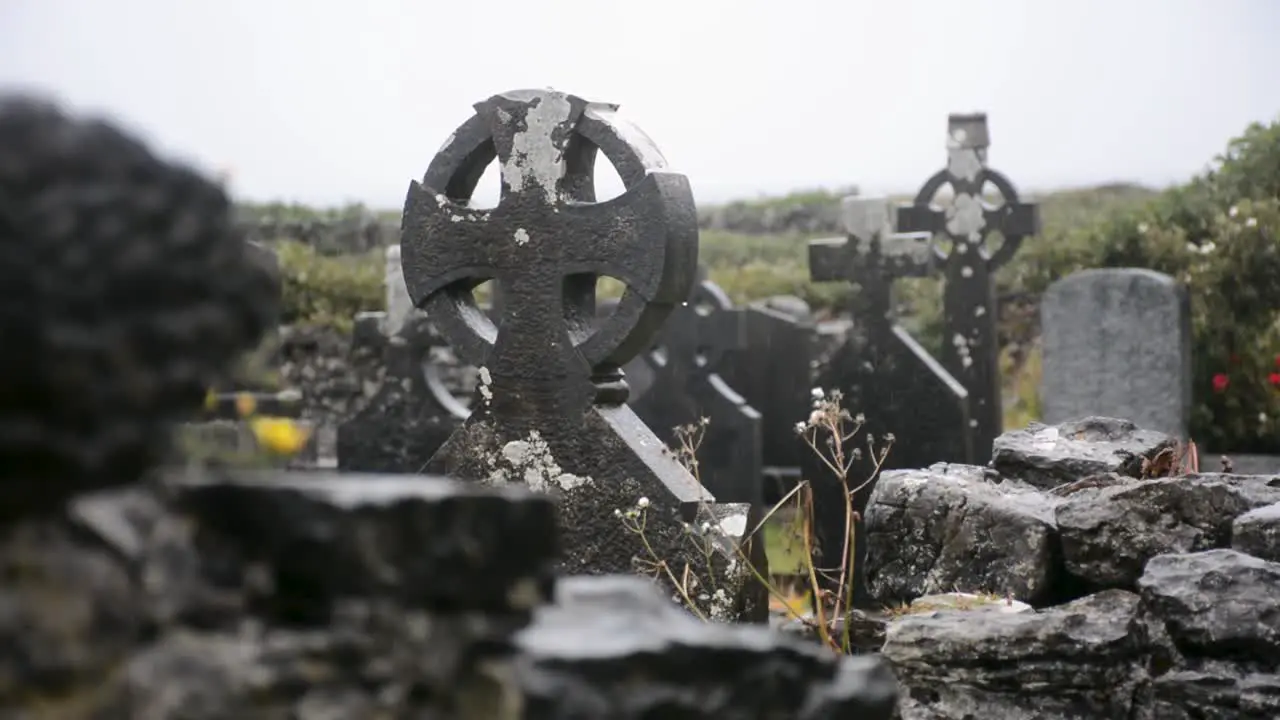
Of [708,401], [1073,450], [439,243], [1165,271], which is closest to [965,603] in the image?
[1073,450]

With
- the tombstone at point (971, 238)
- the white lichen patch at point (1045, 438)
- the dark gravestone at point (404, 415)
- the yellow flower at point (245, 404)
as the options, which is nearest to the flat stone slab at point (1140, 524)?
the white lichen patch at point (1045, 438)

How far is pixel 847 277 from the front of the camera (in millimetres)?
10273

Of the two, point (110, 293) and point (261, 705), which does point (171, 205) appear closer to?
point (110, 293)

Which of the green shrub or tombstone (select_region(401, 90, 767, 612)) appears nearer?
tombstone (select_region(401, 90, 767, 612))

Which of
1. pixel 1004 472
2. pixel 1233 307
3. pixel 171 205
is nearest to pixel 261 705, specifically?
pixel 171 205

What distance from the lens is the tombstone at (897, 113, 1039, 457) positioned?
11.4 metres

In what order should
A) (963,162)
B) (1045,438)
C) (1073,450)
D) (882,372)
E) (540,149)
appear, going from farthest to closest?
(963,162) → (882,372) → (540,149) → (1045,438) → (1073,450)

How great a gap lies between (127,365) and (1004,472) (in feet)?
11.5

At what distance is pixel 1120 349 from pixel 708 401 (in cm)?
272

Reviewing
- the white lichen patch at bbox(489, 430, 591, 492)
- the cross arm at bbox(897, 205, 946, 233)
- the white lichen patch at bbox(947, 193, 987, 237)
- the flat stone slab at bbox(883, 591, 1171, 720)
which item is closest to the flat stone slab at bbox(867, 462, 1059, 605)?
the flat stone slab at bbox(883, 591, 1171, 720)

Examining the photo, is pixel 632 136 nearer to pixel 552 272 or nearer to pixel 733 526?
pixel 552 272

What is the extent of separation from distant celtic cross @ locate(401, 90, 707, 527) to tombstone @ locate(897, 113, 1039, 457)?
6363 millimetres

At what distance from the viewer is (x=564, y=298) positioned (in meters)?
5.24

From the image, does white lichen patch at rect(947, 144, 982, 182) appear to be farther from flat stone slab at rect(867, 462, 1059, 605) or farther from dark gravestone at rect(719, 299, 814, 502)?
flat stone slab at rect(867, 462, 1059, 605)
